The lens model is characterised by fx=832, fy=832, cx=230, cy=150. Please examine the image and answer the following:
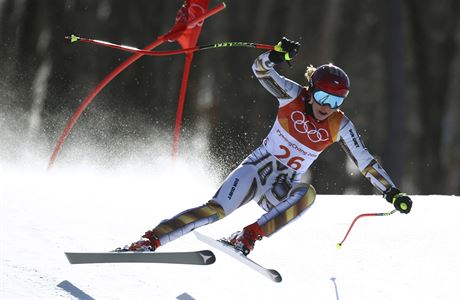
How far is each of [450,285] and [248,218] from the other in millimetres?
1707

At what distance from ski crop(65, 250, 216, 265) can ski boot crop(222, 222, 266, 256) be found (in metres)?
0.38

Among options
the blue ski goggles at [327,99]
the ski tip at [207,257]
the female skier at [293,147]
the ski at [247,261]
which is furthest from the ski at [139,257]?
the blue ski goggles at [327,99]

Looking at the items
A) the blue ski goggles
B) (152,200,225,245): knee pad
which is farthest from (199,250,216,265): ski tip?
the blue ski goggles

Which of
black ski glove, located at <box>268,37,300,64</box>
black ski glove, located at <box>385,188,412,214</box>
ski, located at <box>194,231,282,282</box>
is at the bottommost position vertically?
black ski glove, located at <box>385,188,412,214</box>

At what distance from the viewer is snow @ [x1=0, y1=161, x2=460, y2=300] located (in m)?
4.61

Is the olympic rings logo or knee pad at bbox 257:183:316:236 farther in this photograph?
the olympic rings logo

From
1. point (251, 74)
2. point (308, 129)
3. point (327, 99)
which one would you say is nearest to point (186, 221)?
point (308, 129)

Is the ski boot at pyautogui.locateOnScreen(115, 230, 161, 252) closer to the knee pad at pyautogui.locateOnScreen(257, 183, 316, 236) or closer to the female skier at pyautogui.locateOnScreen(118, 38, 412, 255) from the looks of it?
the female skier at pyautogui.locateOnScreen(118, 38, 412, 255)

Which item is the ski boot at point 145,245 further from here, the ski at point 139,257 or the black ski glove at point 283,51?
the black ski glove at point 283,51

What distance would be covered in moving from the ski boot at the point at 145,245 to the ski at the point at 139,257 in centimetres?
12

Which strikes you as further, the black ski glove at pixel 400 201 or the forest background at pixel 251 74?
the forest background at pixel 251 74

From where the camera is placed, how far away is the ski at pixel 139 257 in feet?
15.0

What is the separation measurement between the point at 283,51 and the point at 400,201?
1.22 meters

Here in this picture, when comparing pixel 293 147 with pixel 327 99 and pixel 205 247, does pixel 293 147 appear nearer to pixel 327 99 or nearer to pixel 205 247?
pixel 327 99
